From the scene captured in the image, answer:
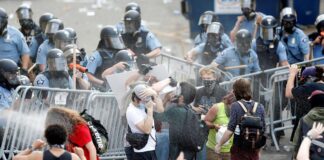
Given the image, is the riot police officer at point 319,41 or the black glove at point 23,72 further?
the riot police officer at point 319,41

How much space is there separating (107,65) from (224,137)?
11.5 feet

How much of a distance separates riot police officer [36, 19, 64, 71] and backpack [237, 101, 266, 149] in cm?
498

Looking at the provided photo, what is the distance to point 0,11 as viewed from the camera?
50.6ft

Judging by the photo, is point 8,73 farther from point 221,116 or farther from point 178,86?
point 221,116

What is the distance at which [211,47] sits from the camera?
15773mm

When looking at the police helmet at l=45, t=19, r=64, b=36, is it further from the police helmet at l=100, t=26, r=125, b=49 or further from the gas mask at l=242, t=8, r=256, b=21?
the gas mask at l=242, t=8, r=256, b=21

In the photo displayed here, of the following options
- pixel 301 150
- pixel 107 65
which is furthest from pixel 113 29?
pixel 301 150

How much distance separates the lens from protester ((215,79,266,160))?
37.1ft

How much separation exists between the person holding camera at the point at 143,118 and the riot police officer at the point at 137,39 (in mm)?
3858

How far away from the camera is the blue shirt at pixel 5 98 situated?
12842 mm

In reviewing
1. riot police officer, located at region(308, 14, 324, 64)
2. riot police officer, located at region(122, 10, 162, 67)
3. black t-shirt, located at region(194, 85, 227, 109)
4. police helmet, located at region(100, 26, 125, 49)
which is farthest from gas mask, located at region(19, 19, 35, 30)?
black t-shirt, located at region(194, 85, 227, 109)

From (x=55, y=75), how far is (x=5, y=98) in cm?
82

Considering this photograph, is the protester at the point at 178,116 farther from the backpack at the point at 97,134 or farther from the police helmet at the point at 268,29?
the police helmet at the point at 268,29

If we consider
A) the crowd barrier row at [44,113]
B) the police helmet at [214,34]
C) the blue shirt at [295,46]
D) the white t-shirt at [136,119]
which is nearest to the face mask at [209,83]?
the crowd barrier row at [44,113]
